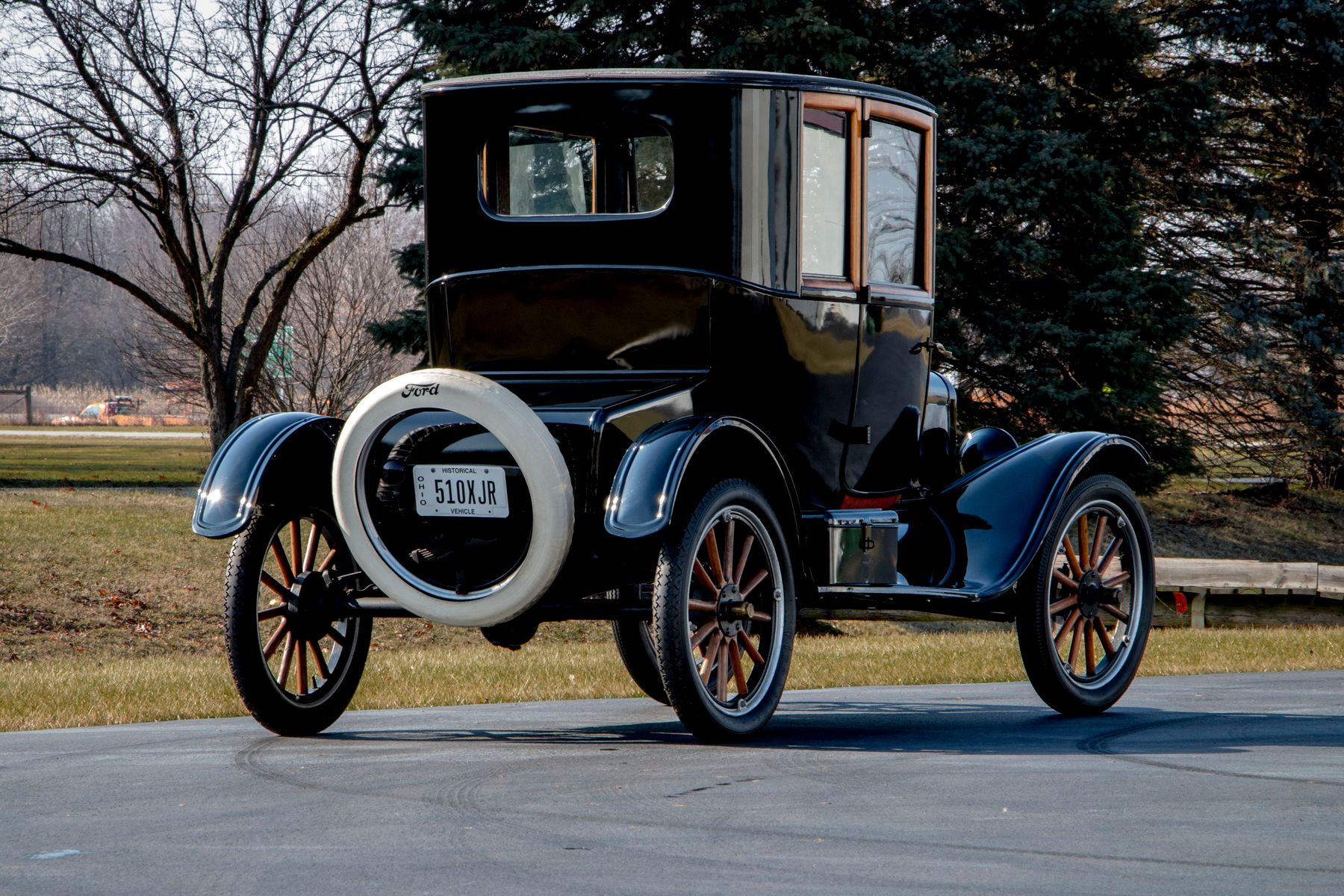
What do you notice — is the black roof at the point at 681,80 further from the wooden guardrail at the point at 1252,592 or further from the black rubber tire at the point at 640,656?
the wooden guardrail at the point at 1252,592

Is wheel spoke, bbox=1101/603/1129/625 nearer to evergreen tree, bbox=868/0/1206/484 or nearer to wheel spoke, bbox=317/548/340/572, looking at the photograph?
wheel spoke, bbox=317/548/340/572

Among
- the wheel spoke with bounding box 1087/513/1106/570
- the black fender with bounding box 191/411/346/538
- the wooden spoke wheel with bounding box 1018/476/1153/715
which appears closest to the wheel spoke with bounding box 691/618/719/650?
the black fender with bounding box 191/411/346/538

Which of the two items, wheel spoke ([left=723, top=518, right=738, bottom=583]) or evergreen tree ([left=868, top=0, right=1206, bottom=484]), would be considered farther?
evergreen tree ([left=868, top=0, right=1206, bottom=484])

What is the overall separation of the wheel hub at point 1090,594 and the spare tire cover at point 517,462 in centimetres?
275

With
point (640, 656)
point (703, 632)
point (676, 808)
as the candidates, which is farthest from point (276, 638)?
point (676, 808)

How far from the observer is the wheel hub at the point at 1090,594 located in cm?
747

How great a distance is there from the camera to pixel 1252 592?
15539 mm

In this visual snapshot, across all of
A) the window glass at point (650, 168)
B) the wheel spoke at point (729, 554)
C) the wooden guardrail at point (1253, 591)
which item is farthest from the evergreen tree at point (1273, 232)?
the wheel spoke at point (729, 554)

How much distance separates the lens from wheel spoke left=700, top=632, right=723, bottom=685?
5957 mm

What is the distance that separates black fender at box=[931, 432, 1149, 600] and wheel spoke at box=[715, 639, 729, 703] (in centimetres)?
129

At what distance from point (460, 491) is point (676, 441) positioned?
83cm

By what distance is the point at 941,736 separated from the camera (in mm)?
6520

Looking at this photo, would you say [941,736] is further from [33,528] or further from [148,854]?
[33,528]

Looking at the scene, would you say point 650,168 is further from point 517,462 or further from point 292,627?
point 292,627
